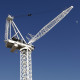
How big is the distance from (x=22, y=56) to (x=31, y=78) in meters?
11.6

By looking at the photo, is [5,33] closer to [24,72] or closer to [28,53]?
[28,53]

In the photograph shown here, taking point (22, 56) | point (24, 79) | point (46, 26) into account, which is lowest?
point (24, 79)

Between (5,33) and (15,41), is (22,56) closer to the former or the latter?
(15,41)

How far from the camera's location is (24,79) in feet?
302

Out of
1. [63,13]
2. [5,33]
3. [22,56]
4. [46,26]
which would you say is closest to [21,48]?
[22,56]

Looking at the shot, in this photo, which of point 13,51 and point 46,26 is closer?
point 13,51

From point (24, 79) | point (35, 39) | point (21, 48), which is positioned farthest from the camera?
point (35, 39)

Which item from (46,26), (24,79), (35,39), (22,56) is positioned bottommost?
(24,79)

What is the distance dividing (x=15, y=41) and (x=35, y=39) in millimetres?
14265

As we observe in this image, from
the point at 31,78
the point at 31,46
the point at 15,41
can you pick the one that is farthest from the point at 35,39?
the point at 31,78

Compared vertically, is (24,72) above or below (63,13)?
below

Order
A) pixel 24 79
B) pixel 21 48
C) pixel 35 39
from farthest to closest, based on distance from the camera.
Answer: pixel 35 39 < pixel 21 48 < pixel 24 79

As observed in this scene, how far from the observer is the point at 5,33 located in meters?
102

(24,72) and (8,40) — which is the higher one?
(8,40)
